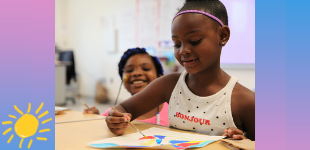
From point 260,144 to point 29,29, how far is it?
1.46 feet

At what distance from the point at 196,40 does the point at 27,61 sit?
1.43ft

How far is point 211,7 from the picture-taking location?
75 centimetres

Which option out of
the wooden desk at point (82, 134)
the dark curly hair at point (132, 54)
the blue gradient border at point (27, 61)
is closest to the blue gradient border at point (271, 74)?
the wooden desk at point (82, 134)

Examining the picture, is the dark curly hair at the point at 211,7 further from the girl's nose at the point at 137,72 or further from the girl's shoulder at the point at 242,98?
the girl's nose at the point at 137,72

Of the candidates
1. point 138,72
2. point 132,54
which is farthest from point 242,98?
point 132,54

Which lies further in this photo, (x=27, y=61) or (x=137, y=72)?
(x=137, y=72)

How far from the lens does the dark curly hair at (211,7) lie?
0.74m

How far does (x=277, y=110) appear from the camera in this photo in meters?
0.42

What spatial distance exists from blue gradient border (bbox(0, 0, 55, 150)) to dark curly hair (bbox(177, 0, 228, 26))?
17.3 inches

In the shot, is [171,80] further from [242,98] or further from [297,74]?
[297,74]

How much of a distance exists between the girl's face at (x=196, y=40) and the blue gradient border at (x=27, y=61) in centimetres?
37

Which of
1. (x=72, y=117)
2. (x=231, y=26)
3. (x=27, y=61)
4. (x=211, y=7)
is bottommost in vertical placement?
(x=72, y=117)

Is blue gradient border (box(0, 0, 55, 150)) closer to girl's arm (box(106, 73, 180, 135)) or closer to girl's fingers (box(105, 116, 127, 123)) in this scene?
girl's fingers (box(105, 116, 127, 123))

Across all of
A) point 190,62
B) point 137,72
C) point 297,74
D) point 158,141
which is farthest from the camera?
point 137,72
